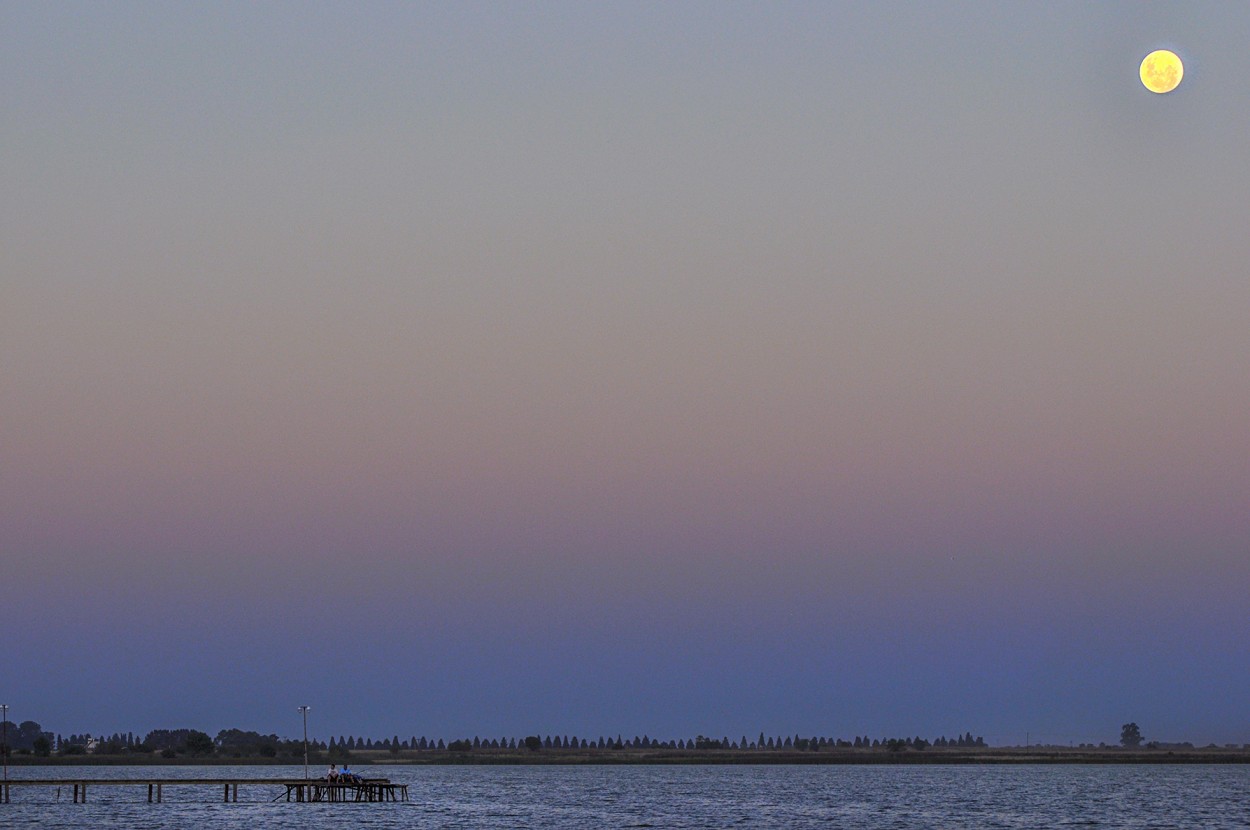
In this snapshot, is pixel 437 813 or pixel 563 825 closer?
pixel 563 825

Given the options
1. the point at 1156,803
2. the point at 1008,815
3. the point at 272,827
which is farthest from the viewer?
the point at 1156,803

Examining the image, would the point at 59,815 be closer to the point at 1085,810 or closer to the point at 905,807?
the point at 905,807

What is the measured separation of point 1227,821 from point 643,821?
6170 cm

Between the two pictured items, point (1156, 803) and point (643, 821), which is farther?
point (1156, 803)

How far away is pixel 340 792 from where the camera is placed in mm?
186250

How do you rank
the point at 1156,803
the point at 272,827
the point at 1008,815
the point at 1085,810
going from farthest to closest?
the point at 1156,803
the point at 1085,810
the point at 1008,815
the point at 272,827

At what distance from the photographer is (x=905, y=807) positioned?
184 m

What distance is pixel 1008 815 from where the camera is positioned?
164625 millimetres

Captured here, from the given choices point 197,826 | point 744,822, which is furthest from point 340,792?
point 744,822

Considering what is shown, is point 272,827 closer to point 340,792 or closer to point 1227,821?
point 340,792

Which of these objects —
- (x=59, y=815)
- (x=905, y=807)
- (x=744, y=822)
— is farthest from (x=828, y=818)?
(x=59, y=815)

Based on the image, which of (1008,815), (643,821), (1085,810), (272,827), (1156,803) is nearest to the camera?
(272,827)

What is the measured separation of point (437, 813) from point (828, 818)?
142ft

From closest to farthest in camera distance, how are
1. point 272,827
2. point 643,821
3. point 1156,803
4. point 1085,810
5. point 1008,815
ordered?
point 272,827 < point 643,821 < point 1008,815 < point 1085,810 < point 1156,803
